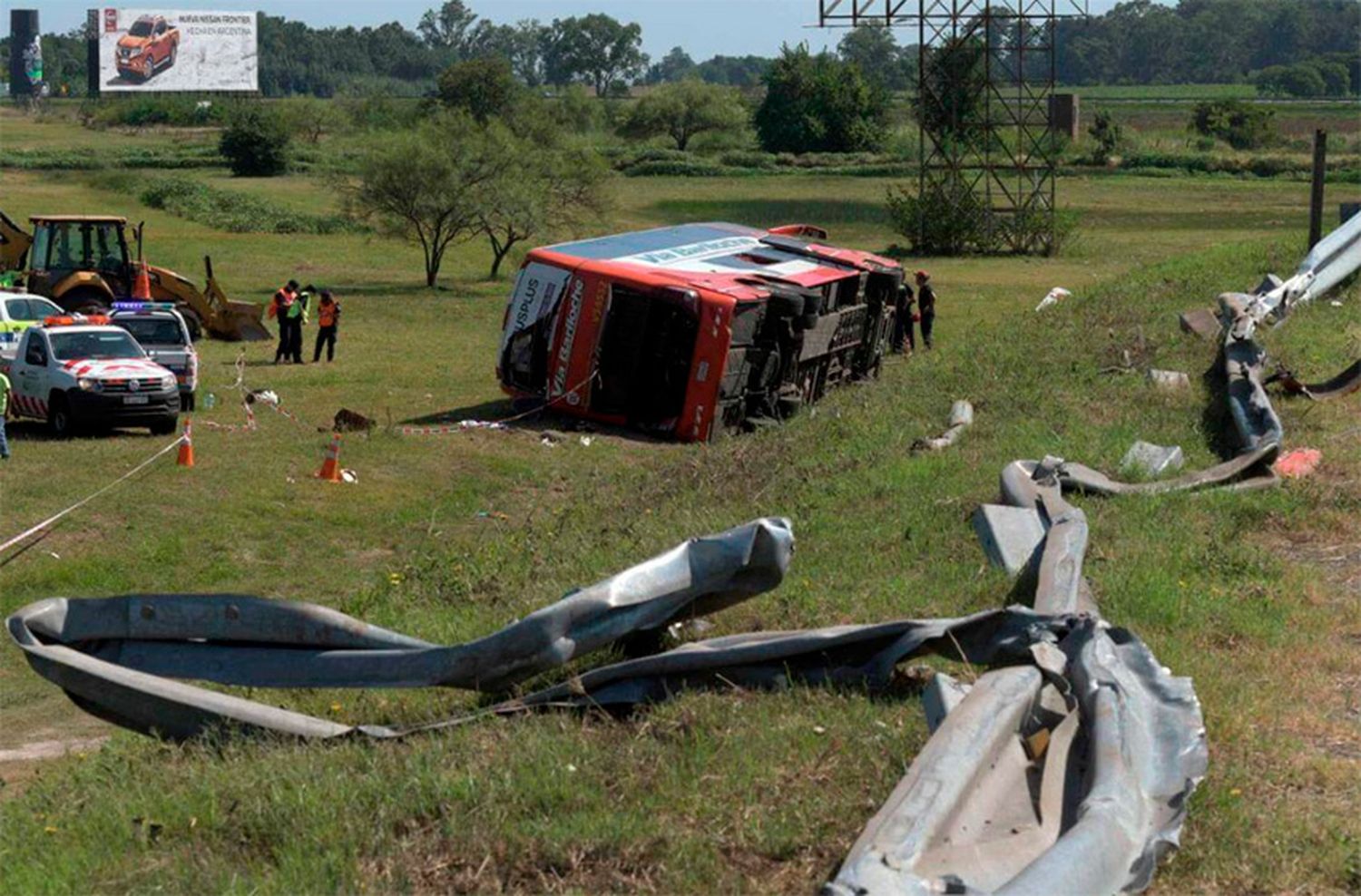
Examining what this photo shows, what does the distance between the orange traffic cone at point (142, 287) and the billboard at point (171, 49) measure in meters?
99.3

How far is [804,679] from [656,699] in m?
0.60

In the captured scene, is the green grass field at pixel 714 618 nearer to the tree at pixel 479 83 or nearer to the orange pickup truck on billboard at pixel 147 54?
the tree at pixel 479 83

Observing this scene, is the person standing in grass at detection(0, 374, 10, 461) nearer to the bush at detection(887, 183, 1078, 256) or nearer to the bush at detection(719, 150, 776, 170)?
the bush at detection(887, 183, 1078, 256)

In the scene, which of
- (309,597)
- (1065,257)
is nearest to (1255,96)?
(1065,257)

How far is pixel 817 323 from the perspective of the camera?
26.5 meters

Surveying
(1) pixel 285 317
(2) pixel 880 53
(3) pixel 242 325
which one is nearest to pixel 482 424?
(1) pixel 285 317

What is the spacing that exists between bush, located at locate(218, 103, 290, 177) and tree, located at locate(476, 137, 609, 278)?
39627 millimetres

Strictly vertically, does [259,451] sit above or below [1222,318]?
below

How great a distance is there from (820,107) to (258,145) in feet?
109

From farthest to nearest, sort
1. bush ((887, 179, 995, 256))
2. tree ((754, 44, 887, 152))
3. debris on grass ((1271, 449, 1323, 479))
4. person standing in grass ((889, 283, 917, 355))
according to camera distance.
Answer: tree ((754, 44, 887, 152))
bush ((887, 179, 995, 256))
person standing in grass ((889, 283, 917, 355))
debris on grass ((1271, 449, 1323, 479))

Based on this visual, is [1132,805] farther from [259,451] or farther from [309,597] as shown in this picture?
[259,451]

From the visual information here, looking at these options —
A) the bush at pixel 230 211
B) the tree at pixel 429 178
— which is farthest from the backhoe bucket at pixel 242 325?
the bush at pixel 230 211

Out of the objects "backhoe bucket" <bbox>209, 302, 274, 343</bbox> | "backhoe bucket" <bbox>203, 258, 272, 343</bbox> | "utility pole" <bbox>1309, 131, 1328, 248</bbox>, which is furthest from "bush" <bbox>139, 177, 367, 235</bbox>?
"utility pole" <bbox>1309, 131, 1328, 248</bbox>

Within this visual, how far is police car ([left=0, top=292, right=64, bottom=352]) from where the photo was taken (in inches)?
1136
